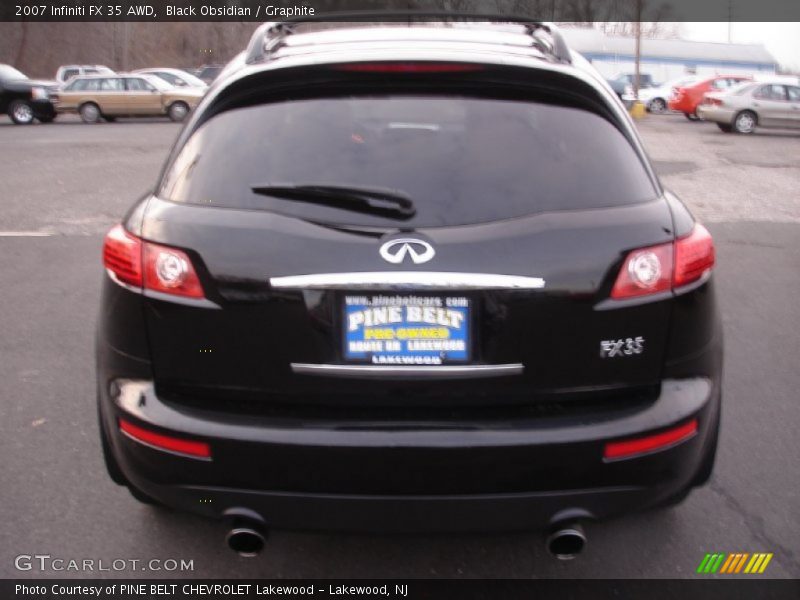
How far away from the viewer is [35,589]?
9.75ft

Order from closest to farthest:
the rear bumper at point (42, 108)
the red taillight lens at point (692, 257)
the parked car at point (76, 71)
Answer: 1. the red taillight lens at point (692, 257)
2. the rear bumper at point (42, 108)
3. the parked car at point (76, 71)

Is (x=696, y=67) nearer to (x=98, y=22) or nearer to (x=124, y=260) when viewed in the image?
(x=98, y=22)

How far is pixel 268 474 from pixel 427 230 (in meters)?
0.82

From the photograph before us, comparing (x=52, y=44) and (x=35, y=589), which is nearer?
(x=35, y=589)

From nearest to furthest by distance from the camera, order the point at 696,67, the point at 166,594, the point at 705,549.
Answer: the point at 166,594, the point at 705,549, the point at 696,67

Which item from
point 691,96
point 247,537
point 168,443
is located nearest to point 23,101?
point 691,96

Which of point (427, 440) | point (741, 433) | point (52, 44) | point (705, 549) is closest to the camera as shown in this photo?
point (427, 440)

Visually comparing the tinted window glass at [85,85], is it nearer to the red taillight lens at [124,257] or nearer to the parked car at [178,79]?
the parked car at [178,79]

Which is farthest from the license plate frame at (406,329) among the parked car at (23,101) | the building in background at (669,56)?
the building in background at (669,56)

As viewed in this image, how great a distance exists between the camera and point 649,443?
2.49 m

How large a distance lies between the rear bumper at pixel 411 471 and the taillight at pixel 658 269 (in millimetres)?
309

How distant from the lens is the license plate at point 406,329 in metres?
2.37

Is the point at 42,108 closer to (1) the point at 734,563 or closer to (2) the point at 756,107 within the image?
(2) the point at 756,107

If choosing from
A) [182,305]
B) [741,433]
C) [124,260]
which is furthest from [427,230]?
[741,433]
